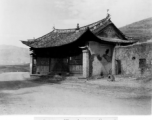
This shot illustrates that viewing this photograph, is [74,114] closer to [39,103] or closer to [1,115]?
[39,103]

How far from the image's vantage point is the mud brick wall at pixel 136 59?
13.4 meters

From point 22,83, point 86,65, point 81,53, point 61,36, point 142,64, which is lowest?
point 22,83

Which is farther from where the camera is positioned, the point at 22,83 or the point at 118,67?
the point at 118,67

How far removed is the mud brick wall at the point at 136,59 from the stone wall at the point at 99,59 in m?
1.21

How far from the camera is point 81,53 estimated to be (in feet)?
49.7

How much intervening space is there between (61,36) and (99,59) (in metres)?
6.00

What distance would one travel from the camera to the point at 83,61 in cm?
1448

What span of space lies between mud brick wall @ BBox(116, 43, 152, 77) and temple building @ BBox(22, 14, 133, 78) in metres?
1.07

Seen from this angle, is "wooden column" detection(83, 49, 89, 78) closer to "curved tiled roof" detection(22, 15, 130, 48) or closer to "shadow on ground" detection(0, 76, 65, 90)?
"shadow on ground" detection(0, 76, 65, 90)

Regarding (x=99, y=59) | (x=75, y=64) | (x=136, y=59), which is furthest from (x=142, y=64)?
(x=75, y=64)

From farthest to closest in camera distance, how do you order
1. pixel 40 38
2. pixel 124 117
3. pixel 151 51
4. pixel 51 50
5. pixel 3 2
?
1. pixel 40 38
2. pixel 51 50
3. pixel 151 51
4. pixel 3 2
5. pixel 124 117

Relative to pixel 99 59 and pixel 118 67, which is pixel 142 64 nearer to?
pixel 118 67

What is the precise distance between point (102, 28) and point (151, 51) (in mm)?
6236

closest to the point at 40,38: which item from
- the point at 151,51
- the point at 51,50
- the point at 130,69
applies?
the point at 51,50
